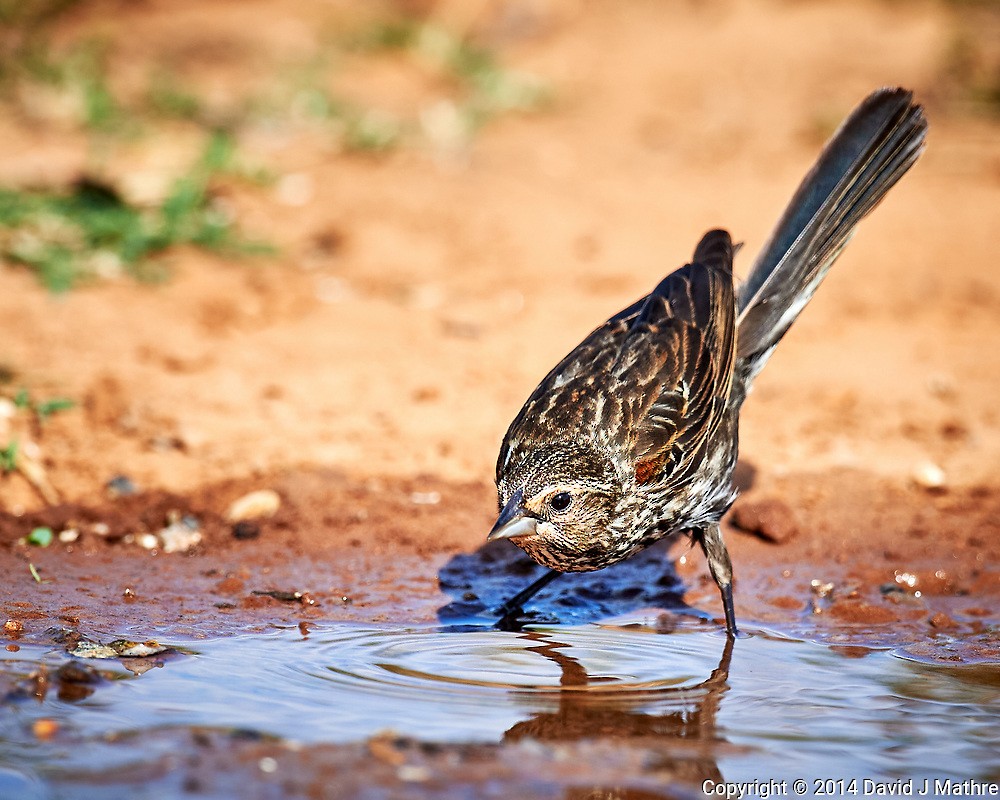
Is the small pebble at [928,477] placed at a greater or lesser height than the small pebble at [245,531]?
greater

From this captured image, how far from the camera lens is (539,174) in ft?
34.7

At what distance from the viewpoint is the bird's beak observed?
4.34 metres

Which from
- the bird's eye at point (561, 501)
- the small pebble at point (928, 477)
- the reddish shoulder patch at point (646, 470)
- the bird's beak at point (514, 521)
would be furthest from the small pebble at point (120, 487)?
the small pebble at point (928, 477)

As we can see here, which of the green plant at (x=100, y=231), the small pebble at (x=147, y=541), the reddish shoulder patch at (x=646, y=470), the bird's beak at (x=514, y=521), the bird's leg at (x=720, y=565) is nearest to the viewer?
the bird's beak at (x=514, y=521)

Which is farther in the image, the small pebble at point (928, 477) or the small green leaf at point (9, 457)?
the small pebble at point (928, 477)

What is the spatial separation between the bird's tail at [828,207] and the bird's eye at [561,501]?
151 centimetres

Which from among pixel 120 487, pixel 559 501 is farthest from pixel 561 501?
pixel 120 487

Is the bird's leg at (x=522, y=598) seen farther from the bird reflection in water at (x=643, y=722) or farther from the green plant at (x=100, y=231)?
the green plant at (x=100, y=231)

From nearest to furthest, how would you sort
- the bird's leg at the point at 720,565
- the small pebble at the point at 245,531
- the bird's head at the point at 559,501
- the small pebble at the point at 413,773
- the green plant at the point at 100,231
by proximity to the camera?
the small pebble at the point at 413,773, the bird's head at the point at 559,501, the bird's leg at the point at 720,565, the small pebble at the point at 245,531, the green plant at the point at 100,231

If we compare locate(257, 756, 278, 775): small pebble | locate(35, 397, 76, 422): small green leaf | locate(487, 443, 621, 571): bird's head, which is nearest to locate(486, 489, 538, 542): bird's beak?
locate(487, 443, 621, 571): bird's head

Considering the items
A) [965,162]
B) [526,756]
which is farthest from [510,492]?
[965,162]

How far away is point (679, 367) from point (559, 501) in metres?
0.95

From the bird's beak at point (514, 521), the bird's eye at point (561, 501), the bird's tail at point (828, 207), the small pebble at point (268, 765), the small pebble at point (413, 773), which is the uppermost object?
the bird's tail at point (828, 207)

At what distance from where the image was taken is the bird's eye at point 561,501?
4480mm
